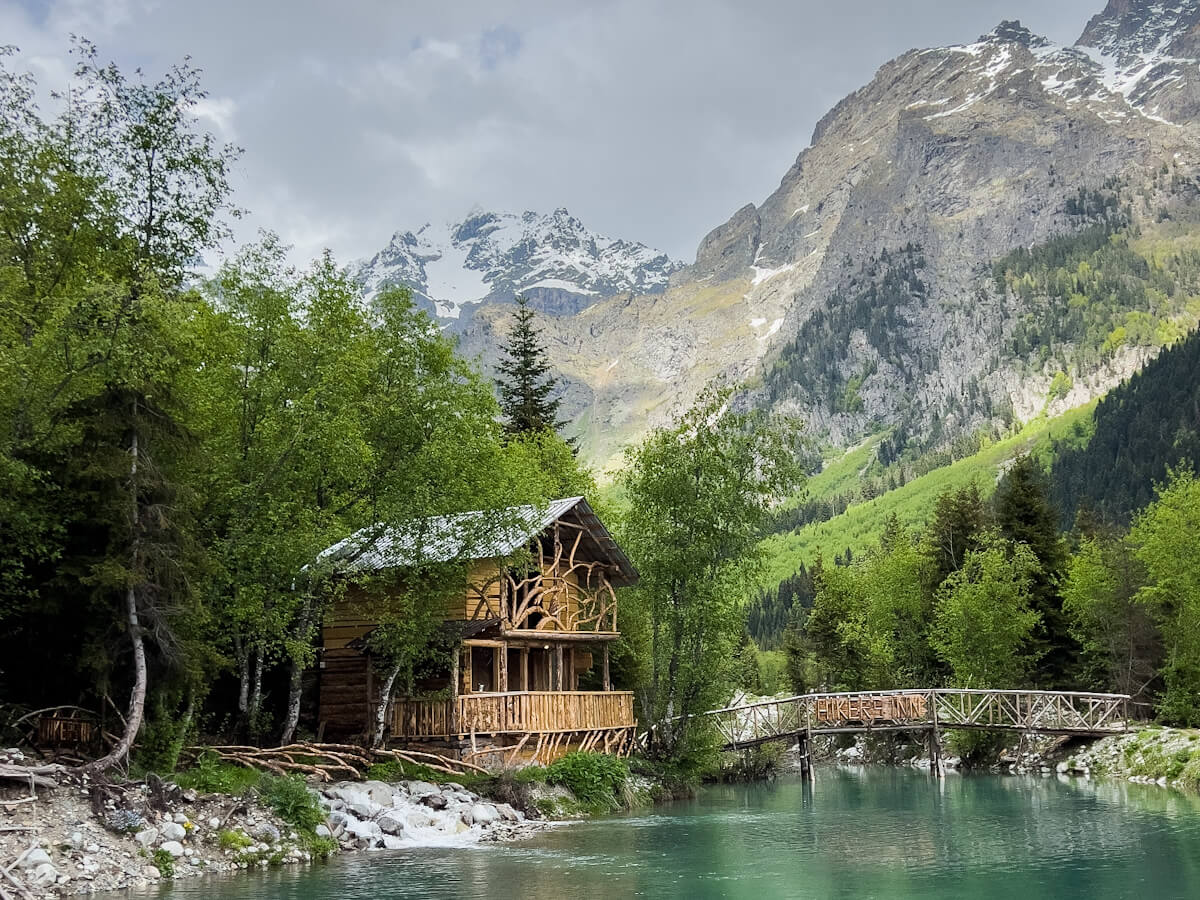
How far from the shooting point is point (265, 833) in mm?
19219

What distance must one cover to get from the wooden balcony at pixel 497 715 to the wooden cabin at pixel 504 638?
3 cm

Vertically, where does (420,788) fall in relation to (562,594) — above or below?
below

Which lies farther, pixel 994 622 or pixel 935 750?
pixel 994 622

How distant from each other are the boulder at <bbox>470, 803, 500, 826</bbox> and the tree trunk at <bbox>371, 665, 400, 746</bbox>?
359 cm

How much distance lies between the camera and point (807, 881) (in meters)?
17.3

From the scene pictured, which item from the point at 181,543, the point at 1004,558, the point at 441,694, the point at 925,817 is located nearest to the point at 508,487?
the point at 441,694

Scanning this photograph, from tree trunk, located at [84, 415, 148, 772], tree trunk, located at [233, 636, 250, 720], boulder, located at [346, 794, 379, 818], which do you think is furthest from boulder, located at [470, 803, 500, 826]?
tree trunk, located at [84, 415, 148, 772]

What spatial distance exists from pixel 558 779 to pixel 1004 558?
29.1m

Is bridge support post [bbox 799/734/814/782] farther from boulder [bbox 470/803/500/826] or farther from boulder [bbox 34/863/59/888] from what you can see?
boulder [bbox 34/863/59/888]

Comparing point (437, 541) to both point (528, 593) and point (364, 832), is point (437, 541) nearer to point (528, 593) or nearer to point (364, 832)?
point (528, 593)

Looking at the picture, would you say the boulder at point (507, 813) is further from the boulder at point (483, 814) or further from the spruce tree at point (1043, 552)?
the spruce tree at point (1043, 552)

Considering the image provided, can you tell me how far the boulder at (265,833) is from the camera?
19062 mm

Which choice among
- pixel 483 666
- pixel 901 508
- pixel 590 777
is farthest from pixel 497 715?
pixel 901 508

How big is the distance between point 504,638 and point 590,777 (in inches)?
170
